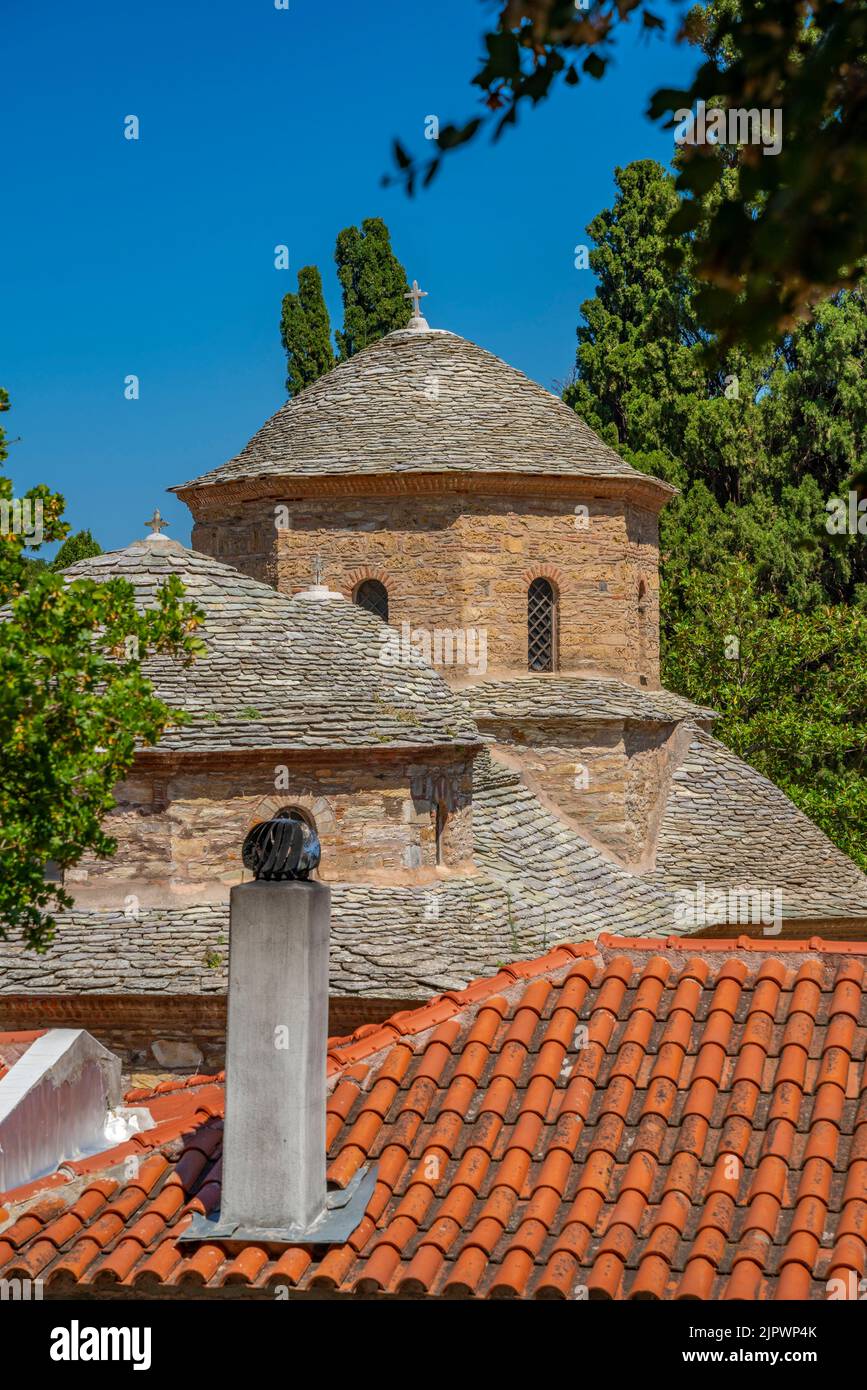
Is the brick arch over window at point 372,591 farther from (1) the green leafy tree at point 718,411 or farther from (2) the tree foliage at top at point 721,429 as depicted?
(1) the green leafy tree at point 718,411

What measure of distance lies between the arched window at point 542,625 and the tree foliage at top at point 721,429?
9208mm

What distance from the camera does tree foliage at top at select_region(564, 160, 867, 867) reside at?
33500 millimetres

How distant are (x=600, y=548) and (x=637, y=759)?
283 cm

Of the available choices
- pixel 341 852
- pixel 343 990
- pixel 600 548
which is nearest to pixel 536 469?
pixel 600 548

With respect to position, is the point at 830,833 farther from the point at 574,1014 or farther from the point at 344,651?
the point at 574,1014

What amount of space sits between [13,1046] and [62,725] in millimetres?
2030

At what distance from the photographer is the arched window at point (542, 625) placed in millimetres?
22297

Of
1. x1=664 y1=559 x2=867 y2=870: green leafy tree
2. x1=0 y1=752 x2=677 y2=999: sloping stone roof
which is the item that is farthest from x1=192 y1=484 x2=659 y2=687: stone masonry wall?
x1=664 y1=559 x2=867 y2=870: green leafy tree

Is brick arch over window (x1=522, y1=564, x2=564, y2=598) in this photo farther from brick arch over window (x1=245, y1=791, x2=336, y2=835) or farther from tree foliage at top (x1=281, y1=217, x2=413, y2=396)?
tree foliage at top (x1=281, y1=217, x2=413, y2=396)

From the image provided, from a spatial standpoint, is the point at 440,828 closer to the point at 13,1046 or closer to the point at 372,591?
the point at 372,591

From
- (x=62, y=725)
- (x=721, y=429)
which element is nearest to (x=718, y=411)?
(x=721, y=429)

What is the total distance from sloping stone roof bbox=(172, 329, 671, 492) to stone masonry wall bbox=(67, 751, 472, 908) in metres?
5.97

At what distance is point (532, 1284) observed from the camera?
7.32 meters

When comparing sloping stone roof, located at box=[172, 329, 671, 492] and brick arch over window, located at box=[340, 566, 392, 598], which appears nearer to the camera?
brick arch over window, located at box=[340, 566, 392, 598]
